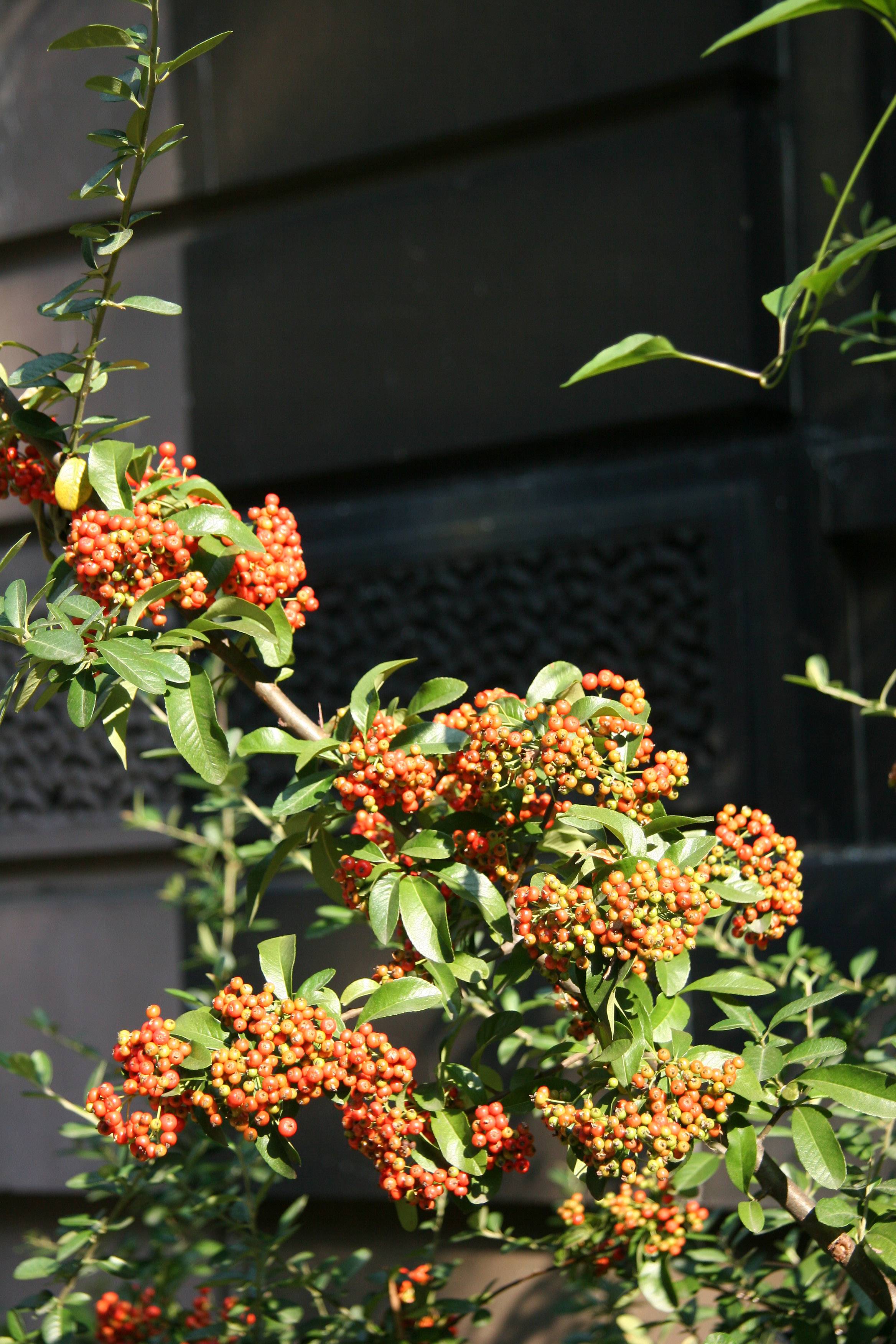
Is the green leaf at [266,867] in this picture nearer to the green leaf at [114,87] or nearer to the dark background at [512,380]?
the green leaf at [114,87]

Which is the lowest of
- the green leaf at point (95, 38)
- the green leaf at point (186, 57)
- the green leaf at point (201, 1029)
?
the green leaf at point (201, 1029)

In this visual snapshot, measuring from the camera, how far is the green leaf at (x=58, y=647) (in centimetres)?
91

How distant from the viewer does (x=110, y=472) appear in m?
1.00

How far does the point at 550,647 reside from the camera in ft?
8.01

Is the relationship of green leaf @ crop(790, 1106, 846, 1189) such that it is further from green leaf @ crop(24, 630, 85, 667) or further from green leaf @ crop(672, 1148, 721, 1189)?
green leaf @ crop(24, 630, 85, 667)

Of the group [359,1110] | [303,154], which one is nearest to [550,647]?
[303,154]

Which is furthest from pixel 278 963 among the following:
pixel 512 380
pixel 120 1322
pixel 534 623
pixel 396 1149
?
pixel 512 380

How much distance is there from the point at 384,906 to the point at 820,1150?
0.40 metres

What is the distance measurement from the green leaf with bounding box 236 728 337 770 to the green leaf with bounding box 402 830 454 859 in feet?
0.34

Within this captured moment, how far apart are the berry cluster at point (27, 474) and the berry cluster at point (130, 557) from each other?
4.5 inches

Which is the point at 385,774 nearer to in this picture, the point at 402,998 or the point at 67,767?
the point at 402,998

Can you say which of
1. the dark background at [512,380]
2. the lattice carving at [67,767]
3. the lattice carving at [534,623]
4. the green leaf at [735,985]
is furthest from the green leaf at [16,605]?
the lattice carving at [67,767]

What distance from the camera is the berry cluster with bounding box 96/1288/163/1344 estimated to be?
1576mm

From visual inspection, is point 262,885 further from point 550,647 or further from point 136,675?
point 550,647
